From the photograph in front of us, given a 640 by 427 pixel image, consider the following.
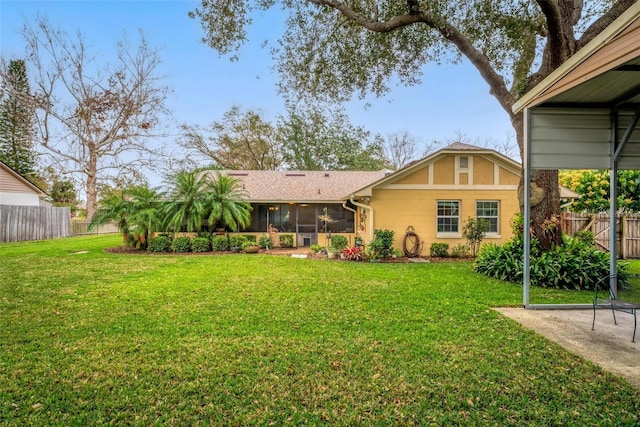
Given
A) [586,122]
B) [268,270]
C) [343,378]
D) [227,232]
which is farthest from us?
[227,232]

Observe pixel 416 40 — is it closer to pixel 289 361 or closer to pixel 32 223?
pixel 289 361

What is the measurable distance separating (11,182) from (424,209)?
23.2 metres

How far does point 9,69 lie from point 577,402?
30.5 metres

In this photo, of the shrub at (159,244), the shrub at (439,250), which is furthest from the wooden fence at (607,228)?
the shrub at (159,244)

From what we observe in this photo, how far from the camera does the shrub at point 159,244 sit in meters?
12.1

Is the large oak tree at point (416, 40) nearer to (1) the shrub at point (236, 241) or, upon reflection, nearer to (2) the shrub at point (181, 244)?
(1) the shrub at point (236, 241)

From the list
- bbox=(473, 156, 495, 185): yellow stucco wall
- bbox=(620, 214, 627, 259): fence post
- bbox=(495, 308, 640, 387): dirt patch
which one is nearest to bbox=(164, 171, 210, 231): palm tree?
bbox=(473, 156, 495, 185): yellow stucco wall

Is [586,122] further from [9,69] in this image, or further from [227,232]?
[9,69]

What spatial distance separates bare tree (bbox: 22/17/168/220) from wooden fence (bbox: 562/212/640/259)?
24.7 m

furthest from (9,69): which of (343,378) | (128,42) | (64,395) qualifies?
(343,378)

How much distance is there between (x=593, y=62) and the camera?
309cm

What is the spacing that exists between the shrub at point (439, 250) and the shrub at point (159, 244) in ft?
33.3

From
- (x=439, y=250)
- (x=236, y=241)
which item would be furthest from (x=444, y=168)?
(x=236, y=241)

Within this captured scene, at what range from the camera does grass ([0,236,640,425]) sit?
7.74 feet
